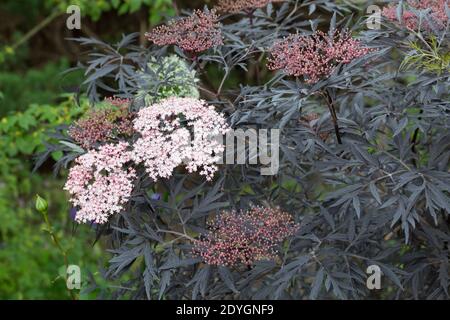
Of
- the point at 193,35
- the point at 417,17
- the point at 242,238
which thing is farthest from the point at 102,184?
the point at 417,17

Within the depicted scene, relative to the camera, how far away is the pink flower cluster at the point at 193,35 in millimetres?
2336

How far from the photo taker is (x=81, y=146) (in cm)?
232

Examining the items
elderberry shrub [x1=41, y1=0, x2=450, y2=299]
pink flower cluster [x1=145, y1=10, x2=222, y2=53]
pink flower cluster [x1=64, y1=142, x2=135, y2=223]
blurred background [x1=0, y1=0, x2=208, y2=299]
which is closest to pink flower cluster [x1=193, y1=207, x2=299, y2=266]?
elderberry shrub [x1=41, y1=0, x2=450, y2=299]

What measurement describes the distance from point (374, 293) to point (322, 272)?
2.93 feet

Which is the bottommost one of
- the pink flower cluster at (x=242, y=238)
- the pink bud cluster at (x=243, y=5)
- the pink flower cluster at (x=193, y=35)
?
the pink flower cluster at (x=242, y=238)

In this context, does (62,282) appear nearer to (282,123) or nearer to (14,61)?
(282,123)

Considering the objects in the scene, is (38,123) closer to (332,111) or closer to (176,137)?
(176,137)

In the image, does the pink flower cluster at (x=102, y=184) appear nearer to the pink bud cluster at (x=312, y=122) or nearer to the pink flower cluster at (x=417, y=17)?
the pink bud cluster at (x=312, y=122)

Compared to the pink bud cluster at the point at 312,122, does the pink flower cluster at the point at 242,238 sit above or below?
below

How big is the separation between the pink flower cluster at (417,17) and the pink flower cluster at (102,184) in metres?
0.98

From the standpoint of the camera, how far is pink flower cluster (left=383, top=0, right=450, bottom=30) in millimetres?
2246

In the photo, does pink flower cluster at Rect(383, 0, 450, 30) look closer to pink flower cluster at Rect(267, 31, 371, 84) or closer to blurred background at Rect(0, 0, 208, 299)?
pink flower cluster at Rect(267, 31, 371, 84)

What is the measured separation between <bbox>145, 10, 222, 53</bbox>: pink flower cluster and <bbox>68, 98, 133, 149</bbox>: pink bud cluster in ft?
0.89

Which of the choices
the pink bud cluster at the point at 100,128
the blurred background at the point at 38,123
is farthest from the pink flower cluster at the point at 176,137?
the blurred background at the point at 38,123
